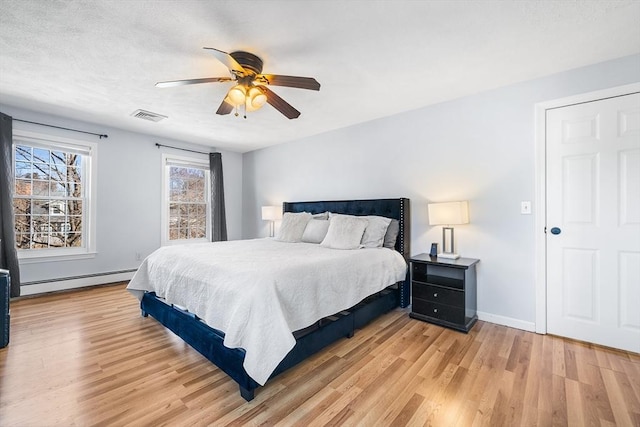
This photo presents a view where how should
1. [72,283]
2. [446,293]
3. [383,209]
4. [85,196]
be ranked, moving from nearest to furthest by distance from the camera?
1. [446,293]
2. [383,209]
3. [72,283]
4. [85,196]

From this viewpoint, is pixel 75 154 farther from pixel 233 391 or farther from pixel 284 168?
pixel 233 391

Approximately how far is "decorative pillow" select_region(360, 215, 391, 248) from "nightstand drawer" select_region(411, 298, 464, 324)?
0.73 meters

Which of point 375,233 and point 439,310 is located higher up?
point 375,233

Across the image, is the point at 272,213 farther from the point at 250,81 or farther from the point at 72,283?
the point at 72,283

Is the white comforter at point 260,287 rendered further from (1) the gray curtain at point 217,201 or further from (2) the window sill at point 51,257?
(1) the gray curtain at point 217,201

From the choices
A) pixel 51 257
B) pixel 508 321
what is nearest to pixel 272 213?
pixel 51 257

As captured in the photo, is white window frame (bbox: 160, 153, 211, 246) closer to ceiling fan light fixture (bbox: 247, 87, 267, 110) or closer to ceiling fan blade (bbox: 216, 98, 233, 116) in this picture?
ceiling fan blade (bbox: 216, 98, 233, 116)

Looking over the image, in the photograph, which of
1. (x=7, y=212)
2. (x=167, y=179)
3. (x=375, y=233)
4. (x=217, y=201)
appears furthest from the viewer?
(x=217, y=201)

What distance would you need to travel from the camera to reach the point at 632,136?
2.23 m

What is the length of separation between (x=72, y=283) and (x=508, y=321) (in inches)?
219

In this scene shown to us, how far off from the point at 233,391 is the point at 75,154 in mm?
4268

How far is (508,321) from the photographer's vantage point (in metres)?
2.74

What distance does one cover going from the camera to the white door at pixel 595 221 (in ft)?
7.33

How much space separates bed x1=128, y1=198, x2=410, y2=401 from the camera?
65.8 inches
